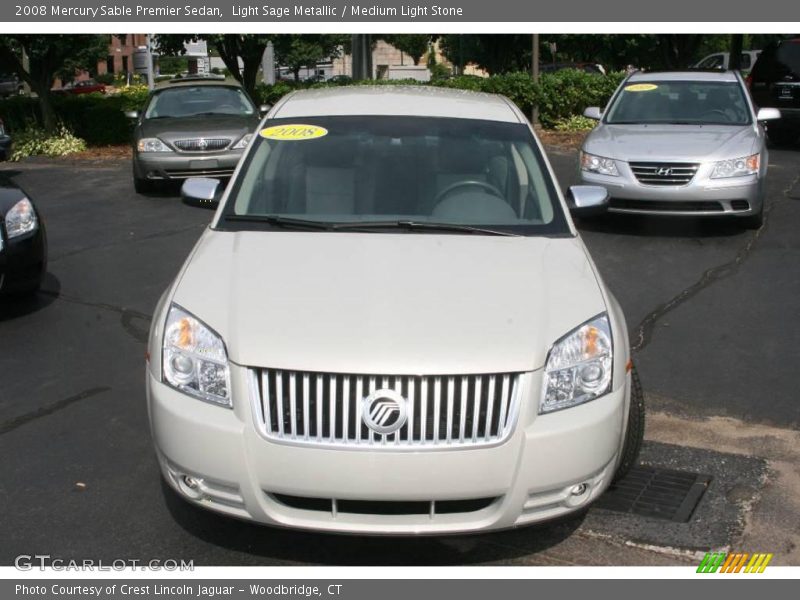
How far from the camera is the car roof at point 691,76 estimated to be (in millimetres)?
11609

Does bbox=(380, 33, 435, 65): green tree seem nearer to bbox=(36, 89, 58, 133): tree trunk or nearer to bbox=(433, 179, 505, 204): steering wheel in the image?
bbox=(36, 89, 58, 133): tree trunk

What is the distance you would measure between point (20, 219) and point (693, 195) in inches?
248

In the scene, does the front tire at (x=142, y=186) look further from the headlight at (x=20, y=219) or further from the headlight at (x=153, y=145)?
the headlight at (x=20, y=219)

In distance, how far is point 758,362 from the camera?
6.39m

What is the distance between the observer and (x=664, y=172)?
997 centimetres

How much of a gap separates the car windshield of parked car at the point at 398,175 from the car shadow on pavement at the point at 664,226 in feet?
18.7

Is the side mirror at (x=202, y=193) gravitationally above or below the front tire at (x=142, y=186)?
above

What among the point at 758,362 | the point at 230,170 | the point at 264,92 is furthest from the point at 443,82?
the point at 758,362

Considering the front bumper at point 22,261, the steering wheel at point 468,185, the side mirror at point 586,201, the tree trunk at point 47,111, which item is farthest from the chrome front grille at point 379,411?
the tree trunk at point 47,111

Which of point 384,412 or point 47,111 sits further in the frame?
point 47,111

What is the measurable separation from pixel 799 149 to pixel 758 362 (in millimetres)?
12517

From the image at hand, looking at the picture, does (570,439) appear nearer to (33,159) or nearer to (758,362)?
(758,362)

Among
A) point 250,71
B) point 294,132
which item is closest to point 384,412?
point 294,132

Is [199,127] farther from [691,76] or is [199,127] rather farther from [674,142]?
[674,142]
